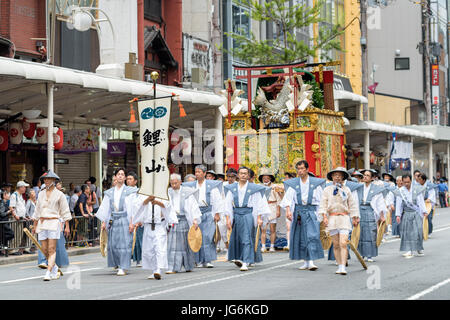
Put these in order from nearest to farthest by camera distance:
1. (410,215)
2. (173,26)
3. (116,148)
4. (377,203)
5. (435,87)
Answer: (377,203) → (410,215) → (116,148) → (173,26) → (435,87)

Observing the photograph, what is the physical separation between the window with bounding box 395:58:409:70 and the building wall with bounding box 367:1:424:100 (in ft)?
1.19

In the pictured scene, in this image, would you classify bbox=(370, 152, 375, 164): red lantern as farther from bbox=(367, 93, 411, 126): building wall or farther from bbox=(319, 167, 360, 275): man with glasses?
bbox=(319, 167, 360, 275): man with glasses

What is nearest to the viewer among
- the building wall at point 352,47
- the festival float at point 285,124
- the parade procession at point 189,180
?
the parade procession at point 189,180

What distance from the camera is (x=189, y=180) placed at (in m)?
18.3

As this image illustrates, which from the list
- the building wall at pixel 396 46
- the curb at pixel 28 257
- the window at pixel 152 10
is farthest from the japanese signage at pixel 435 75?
the curb at pixel 28 257

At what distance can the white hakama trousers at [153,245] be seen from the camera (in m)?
14.5

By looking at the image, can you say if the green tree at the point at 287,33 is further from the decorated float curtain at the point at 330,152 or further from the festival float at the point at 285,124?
the decorated float curtain at the point at 330,152

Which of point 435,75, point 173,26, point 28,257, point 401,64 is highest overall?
point 401,64

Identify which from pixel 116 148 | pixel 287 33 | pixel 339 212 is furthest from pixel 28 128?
pixel 287 33

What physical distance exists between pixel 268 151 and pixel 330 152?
1528 millimetres

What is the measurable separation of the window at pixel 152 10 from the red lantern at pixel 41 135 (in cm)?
1477

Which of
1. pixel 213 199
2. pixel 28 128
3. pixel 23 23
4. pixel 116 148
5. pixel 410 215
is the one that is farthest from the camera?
pixel 116 148

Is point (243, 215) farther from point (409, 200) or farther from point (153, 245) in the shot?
point (409, 200)

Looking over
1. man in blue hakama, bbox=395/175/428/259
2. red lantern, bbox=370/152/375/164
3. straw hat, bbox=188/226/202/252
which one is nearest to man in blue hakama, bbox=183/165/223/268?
straw hat, bbox=188/226/202/252
